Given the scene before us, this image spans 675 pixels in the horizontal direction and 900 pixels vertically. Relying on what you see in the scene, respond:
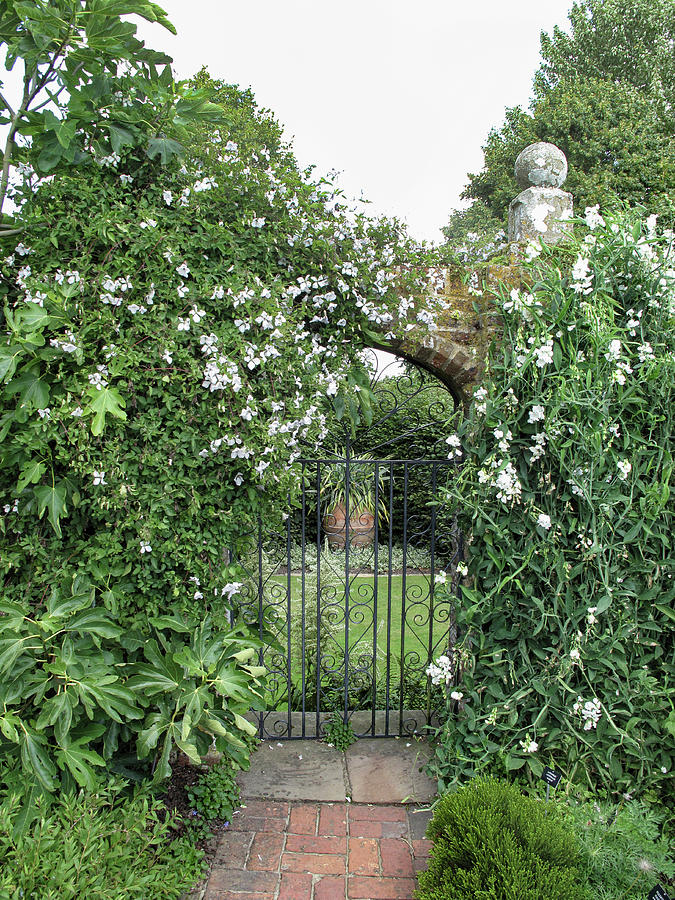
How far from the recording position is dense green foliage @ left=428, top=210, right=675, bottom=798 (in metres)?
2.43

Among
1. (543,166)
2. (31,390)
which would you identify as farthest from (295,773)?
(543,166)

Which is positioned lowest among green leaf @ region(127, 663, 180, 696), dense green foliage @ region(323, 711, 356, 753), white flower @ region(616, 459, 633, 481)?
dense green foliage @ region(323, 711, 356, 753)

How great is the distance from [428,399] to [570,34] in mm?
13736

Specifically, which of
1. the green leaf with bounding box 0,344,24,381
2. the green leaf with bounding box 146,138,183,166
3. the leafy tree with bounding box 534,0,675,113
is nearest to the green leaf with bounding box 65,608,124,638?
the green leaf with bounding box 0,344,24,381

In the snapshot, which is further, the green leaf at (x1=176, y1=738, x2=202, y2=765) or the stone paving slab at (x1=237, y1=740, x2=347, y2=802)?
the stone paving slab at (x1=237, y1=740, x2=347, y2=802)

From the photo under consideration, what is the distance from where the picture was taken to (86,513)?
7.36ft

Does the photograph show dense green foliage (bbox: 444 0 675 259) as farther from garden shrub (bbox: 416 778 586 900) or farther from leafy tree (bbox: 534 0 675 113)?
garden shrub (bbox: 416 778 586 900)

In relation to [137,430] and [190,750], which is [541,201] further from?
[190,750]

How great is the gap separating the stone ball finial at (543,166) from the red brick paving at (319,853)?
10.9ft

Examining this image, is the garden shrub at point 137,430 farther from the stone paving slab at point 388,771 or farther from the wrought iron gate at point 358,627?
the stone paving slab at point 388,771

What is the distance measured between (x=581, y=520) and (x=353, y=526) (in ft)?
14.3

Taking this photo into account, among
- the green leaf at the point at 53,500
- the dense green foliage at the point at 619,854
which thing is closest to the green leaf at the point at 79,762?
the green leaf at the point at 53,500

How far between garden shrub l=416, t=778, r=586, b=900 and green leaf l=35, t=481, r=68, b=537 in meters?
1.82

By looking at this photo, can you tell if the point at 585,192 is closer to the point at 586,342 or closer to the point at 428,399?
the point at 428,399
